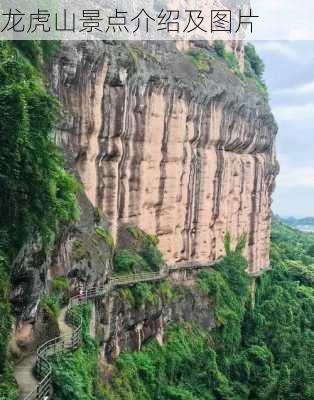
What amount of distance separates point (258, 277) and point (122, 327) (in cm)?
2376

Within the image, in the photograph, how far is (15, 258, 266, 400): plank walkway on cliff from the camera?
47.7 feet

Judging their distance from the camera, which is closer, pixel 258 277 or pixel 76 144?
pixel 76 144

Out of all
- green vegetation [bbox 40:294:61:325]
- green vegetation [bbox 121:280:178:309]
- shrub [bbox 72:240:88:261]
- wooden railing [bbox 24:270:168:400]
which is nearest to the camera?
wooden railing [bbox 24:270:168:400]

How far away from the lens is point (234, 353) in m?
34.8

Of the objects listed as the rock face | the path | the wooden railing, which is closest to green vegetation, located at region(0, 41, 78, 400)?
the path

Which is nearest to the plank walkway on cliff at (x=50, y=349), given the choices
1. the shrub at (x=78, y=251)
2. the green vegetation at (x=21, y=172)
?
the green vegetation at (x=21, y=172)

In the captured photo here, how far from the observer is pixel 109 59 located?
2695cm

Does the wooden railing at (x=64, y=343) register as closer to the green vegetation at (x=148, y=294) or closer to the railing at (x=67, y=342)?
the railing at (x=67, y=342)

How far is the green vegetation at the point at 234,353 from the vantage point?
25.8 metres

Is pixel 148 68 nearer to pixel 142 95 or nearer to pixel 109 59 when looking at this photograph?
pixel 142 95

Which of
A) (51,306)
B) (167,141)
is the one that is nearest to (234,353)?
(167,141)

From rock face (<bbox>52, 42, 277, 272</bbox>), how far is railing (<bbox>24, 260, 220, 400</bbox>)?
153 inches

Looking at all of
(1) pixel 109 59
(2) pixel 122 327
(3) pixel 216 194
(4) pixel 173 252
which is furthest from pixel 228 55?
(2) pixel 122 327

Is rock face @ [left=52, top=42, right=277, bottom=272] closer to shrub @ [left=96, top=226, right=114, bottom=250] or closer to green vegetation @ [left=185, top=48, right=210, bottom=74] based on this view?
green vegetation @ [left=185, top=48, right=210, bottom=74]
